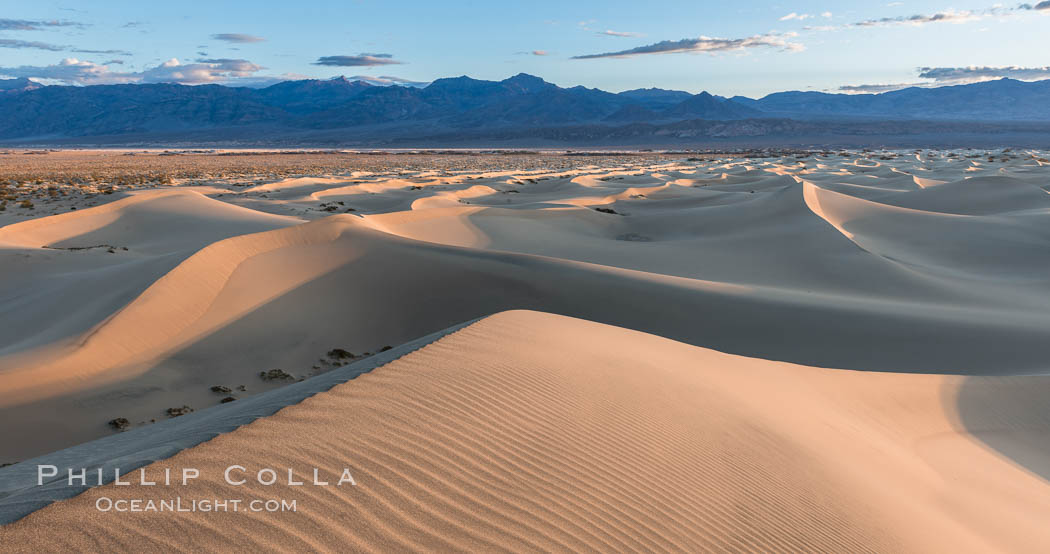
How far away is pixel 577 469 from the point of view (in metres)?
3.13

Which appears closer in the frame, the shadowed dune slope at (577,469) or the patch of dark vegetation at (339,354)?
the shadowed dune slope at (577,469)

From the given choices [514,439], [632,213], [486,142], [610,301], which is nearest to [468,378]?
[514,439]

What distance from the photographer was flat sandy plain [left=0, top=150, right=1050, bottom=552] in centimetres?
265

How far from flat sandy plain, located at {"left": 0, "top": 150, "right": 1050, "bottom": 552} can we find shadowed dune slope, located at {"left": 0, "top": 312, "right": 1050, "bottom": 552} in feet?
0.05

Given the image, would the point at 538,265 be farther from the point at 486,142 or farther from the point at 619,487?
the point at 486,142

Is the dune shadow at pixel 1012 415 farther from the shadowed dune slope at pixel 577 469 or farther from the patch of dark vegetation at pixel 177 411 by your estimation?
the patch of dark vegetation at pixel 177 411

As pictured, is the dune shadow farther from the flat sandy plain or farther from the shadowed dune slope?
the shadowed dune slope

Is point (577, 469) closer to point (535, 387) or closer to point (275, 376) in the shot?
point (535, 387)

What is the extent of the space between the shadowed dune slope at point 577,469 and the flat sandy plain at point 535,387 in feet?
0.05

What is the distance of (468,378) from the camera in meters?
3.91

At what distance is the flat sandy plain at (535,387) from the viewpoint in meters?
2.65

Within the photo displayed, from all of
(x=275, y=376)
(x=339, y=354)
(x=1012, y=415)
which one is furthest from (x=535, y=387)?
(x=1012, y=415)

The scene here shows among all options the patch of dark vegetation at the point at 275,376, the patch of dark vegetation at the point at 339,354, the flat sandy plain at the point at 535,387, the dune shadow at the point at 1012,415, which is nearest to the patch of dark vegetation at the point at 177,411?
the flat sandy plain at the point at 535,387

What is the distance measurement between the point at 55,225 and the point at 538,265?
12527mm
